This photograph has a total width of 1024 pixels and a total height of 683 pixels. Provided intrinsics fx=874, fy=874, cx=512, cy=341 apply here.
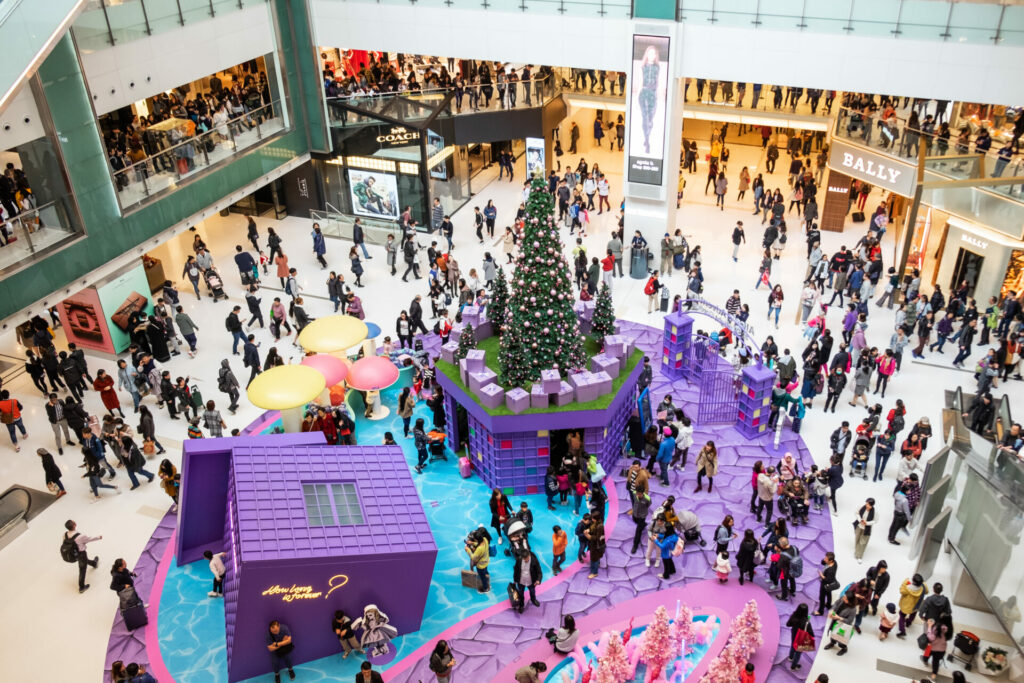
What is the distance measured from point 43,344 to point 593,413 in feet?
40.4

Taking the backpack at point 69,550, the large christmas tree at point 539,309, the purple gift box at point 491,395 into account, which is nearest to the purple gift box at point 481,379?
the purple gift box at point 491,395

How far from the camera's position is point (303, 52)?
24.7 m

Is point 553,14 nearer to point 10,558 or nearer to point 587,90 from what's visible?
point 587,90

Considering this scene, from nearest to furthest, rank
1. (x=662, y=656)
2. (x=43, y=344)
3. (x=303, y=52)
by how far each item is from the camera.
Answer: (x=662, y=656), (x=43, y=344), (x=303, y=52)

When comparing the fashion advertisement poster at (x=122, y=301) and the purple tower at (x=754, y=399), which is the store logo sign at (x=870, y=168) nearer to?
the purple tower at (x=754, y=399)

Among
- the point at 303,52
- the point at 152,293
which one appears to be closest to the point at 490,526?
the point at 152,293

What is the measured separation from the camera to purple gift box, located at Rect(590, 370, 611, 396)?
1533cm

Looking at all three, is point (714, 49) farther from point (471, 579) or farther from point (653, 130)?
point (471, 579)

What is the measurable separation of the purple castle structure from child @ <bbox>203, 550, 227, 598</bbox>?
326 millimetres

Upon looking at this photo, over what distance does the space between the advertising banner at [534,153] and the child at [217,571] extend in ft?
55.9

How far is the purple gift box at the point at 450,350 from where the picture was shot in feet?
54.3

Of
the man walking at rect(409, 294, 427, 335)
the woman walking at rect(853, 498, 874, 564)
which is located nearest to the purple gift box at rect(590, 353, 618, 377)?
the woman walking at rect(853, 498, 874, 564)

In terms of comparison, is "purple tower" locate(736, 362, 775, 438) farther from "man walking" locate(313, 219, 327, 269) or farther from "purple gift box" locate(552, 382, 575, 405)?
"man walking" locate(313, 219, 327, 269)

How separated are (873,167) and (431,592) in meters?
16.7
